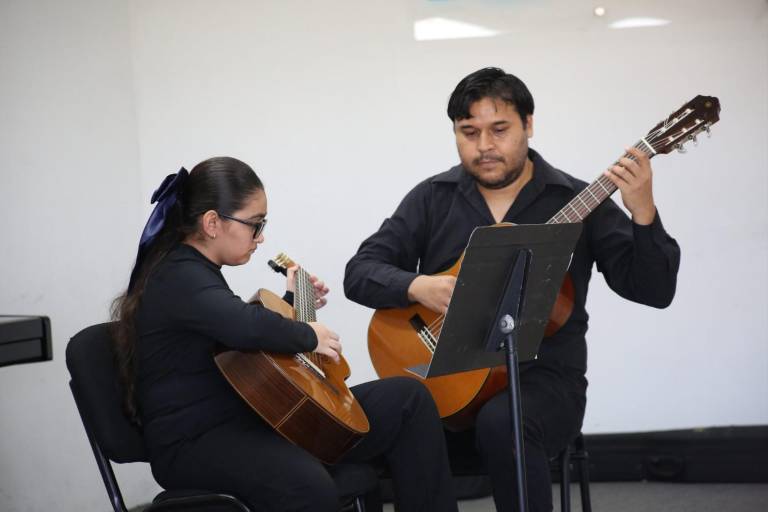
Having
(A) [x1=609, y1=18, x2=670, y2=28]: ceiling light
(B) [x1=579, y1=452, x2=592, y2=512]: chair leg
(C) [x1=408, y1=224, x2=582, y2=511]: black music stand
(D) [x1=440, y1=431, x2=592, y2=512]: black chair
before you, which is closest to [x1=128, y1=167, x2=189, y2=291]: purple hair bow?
(C) [x1=408, y1=224, x2=582, y2=511]: black music stand

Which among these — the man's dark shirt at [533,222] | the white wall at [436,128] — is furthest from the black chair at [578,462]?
the white wall at [436,128]

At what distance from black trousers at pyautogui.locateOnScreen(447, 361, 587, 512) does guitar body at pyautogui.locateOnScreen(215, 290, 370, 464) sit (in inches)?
14.7

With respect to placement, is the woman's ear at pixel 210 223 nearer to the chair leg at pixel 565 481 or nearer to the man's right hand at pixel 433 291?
the man's right hand at pixel 433 291

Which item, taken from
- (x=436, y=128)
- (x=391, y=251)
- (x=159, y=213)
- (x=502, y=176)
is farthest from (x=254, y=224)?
(x=436, y=128)

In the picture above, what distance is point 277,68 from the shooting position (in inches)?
162

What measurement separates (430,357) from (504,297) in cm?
73

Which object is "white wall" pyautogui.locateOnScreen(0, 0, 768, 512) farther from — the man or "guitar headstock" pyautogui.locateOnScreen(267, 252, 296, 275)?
"guitar headstock" pyautogui.locateOnScreen(267, 252, 296, 275)

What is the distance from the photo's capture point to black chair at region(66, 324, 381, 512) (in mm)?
2164

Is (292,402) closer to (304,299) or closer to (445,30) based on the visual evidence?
(304,299)

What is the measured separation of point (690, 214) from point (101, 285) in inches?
94.8

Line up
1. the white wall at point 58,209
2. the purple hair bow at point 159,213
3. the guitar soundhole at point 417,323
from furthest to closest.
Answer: the white wall at point 58,209 → the guitar soundhole at point 417,323 → the purple hair bow at point 159,213

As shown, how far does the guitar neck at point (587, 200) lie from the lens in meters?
2.58

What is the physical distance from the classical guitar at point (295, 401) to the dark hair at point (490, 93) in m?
0.96

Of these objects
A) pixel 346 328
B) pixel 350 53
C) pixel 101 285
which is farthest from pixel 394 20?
pixel 101 285
